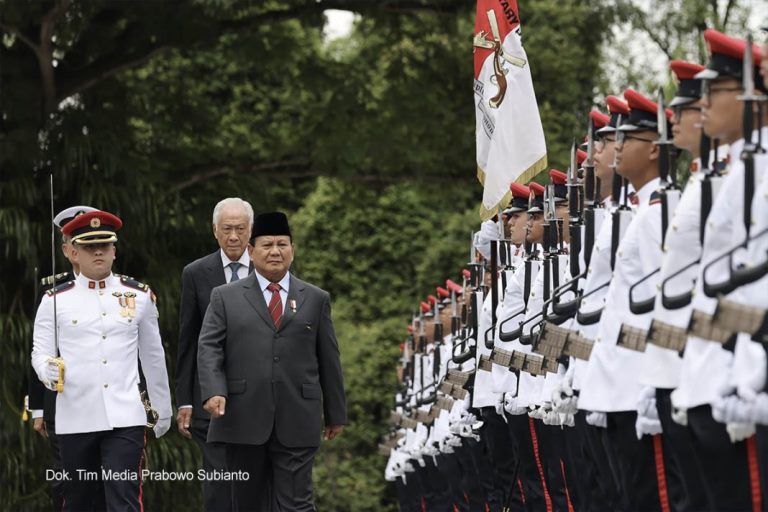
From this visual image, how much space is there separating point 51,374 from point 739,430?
5042 millimetres

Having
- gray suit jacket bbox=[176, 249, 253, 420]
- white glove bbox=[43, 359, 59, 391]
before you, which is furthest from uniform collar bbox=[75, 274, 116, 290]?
gray suit jacket bbox=[176, 249, 253, 420]

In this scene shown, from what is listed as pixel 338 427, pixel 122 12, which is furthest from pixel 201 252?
pixel 338 427

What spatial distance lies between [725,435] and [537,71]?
15389mm

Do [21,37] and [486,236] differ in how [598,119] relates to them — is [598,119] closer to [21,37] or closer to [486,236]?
[486,236]

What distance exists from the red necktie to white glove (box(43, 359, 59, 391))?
136 cm

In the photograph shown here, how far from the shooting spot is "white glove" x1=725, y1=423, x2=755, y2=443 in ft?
19.8

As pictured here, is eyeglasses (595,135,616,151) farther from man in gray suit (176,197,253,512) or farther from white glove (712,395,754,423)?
man in gray suit (176,197,253,512)

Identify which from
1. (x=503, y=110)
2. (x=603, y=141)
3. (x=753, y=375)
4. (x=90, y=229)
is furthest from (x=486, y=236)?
(x=753, y=375)

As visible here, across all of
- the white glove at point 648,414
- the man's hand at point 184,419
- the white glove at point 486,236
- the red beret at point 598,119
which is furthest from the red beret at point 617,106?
the man's hand at point 184,419

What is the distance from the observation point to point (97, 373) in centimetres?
1000

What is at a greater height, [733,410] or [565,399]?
[733,410]

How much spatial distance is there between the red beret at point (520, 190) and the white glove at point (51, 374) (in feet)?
10.7

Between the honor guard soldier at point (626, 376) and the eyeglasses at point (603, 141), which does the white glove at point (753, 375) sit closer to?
the honor guard soldier at point (626, 376)

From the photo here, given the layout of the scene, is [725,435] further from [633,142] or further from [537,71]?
[537,71]
